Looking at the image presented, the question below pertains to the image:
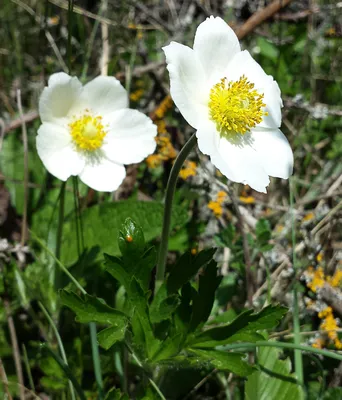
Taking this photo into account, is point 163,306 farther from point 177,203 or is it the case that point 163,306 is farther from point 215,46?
point 177,203

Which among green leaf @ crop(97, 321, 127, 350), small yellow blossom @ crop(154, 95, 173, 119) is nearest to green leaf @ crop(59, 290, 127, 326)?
green leaf @ crop(97, 321, 127, 350)

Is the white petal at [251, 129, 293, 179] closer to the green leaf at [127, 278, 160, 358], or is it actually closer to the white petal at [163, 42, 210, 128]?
the white petal at [163, 42, 210, 128]

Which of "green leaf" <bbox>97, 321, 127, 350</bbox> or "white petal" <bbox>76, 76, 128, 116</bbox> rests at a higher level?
"white petal" <bbox>76, 76, 128, 116</bbox>

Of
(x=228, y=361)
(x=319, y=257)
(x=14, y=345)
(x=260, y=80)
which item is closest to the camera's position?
(x=228, y=361)

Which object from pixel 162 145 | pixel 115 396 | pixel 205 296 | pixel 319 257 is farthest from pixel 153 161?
pixel 115 396

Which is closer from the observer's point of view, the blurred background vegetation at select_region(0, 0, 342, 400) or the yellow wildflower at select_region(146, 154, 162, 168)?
the blurred background vegetation at select_region(0, 0, 342, 400)

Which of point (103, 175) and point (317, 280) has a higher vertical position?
point (103, 175)
